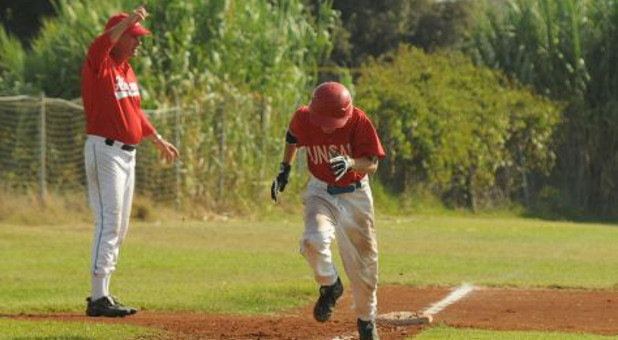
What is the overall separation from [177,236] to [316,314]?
11395mm

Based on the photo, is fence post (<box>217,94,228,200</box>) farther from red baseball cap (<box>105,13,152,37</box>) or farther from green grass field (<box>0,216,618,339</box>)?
red baseball cap (<box>105,13,152,37</box>)

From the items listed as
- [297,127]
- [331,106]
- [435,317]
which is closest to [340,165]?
[331,106]

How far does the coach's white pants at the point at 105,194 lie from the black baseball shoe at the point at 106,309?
25 centimetres

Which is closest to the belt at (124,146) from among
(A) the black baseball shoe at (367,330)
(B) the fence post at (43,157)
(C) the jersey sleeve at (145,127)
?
(C) the jersey sleeve at (145,127)

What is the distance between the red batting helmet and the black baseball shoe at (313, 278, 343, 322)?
1.30 meters

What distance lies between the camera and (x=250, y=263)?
17781mm

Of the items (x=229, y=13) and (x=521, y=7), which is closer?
(x=229, y=13)

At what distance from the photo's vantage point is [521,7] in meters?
35.8

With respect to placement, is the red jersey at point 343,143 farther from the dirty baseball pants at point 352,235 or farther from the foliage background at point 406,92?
the foliage background at point 406,92

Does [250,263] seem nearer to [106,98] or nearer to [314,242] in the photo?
[106,98]

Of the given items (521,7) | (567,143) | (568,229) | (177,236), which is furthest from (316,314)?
(521,7)

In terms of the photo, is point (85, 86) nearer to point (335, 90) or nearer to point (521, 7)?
point (335, 90)

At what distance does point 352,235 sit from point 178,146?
16838 millimetres

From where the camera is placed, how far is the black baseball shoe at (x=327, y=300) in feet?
34.0
